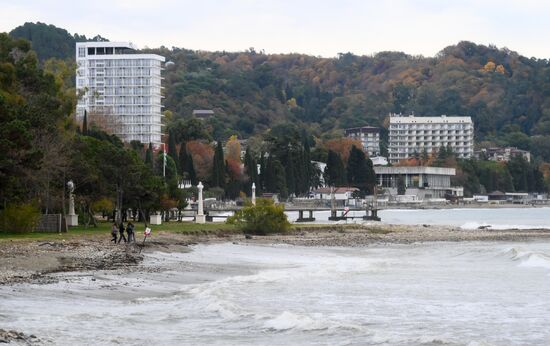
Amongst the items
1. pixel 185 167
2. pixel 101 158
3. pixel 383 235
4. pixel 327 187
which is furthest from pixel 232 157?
pixel 101 158

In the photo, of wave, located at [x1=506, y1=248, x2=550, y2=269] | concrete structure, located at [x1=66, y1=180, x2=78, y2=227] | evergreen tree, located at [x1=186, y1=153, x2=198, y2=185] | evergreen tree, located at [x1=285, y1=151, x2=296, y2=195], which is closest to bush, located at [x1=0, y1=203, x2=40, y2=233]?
concrete structure, located at [x1=66, y1=180, x2=78, y2=227]

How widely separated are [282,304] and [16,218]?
73.4ft

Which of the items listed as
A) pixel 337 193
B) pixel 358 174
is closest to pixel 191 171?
pixel 337 193

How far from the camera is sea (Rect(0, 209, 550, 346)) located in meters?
22.4

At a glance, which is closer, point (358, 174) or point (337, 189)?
point (337, 189)

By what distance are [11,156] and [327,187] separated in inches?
5209

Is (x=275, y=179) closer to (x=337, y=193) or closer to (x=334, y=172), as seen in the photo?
(x=337, y=193)

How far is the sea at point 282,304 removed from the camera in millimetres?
22375

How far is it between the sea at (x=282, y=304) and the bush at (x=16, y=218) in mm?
7204

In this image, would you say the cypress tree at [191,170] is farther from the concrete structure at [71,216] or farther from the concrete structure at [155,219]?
the concrete structure at [71,216]

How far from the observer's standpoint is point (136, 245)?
149 feet

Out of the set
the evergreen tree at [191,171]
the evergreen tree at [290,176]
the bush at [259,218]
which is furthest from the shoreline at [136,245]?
the evergreen tree at [290,176]

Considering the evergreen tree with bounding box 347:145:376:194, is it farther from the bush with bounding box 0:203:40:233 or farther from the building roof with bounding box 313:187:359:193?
the bush with bounding box 0:203:40:233

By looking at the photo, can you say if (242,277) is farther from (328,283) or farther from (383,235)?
(383,235)
